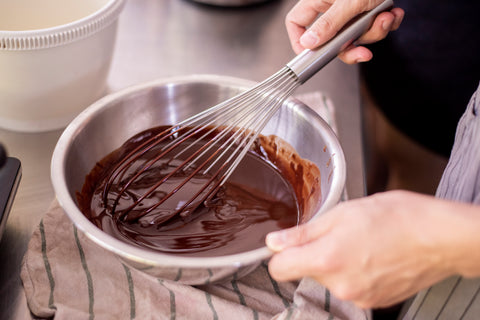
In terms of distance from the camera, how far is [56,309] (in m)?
0.64

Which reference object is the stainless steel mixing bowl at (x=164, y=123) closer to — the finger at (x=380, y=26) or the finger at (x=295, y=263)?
the finger at (x=295, y=263)

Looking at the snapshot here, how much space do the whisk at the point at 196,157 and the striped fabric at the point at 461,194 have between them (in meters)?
0.21

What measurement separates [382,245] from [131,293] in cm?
35

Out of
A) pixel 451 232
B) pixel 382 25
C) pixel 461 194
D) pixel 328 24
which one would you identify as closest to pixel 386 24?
pixel 382 25

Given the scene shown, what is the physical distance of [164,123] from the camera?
0.83 metres

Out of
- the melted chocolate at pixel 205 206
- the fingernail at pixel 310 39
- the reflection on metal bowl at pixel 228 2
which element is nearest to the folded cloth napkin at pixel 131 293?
the melted chocolate at pixel 205 206

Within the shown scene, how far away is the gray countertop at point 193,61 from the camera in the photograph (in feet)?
2.75

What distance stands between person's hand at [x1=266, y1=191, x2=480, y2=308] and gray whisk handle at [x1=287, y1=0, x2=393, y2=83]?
0.26 m

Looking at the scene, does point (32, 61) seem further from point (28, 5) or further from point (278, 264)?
point (278, 264)

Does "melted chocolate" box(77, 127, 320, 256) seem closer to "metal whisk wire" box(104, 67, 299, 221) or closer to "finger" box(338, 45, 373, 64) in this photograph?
"metal whisk wire" box(104, 67, 299, 221)

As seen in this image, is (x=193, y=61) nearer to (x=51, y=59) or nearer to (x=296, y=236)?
(x=51, y=59)

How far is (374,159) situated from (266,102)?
1090mm

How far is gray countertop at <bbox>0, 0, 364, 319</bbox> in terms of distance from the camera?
0.84m

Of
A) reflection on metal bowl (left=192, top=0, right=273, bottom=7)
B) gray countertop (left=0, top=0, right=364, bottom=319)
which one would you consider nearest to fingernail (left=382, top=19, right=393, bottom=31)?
gray countertop (left=0, top=0, right=364, bottom=319)
